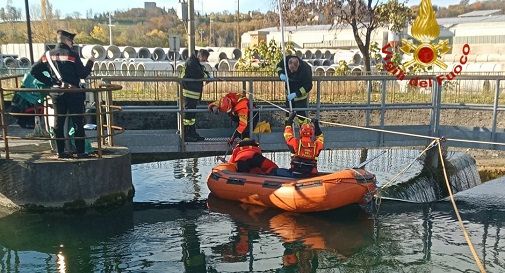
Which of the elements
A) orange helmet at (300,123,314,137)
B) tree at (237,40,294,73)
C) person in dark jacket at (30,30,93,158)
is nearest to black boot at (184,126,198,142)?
person in dark jacket at (30,30,93,158)

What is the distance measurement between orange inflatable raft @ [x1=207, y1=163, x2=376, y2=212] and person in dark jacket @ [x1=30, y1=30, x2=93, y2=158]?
2690 mm

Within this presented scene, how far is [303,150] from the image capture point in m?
8.16

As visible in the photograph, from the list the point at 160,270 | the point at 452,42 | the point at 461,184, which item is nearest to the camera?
the point at 160,270

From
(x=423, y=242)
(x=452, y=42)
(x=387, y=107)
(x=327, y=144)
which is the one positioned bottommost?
(x=423, y=242)

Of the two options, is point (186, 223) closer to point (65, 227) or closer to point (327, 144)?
point (65, 227)

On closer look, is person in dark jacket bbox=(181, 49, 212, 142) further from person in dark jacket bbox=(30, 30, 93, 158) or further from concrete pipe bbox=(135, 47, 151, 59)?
concrete pipe bbox=(135, 47, 151, 59)

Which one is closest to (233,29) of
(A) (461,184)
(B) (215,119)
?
(B) (215,119)

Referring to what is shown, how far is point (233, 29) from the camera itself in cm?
10694

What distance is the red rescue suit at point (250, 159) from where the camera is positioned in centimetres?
894

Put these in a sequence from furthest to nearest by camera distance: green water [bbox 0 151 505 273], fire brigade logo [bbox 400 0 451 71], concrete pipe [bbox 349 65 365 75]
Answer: concrete pipe [bbox 349 65 365 75] < fire brigade logo [bbox 400 0 451 71] < green water [bbox 0 151 505 273]

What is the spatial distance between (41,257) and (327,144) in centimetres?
535

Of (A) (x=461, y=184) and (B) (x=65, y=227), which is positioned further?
(A) (x=461, y=184)

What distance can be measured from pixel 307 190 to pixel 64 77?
4023 mm

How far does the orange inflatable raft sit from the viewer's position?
26.0ft
